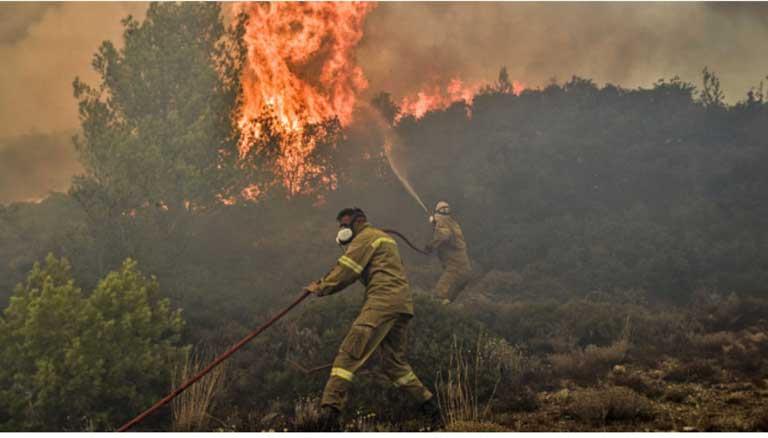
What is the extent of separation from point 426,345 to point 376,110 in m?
21.1

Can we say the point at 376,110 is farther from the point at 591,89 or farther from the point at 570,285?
the point at 570,285

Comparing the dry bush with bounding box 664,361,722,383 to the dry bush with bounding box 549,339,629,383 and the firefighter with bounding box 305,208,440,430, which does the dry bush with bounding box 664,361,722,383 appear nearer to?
the dry bush with bounding box 549,339,629,383

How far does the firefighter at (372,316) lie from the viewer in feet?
19.0

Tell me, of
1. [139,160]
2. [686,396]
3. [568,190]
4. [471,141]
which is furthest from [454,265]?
[471,141]

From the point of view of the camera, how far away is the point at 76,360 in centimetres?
678

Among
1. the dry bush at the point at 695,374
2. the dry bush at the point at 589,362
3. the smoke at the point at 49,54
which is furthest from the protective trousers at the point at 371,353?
the smoke at the point at 49,54

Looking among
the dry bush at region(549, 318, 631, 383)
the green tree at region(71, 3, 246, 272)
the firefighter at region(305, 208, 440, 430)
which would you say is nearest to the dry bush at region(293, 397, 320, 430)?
the firefighter at region(305, 208, 440, 430)

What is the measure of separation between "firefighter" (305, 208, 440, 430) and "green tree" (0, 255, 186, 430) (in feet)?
9.54

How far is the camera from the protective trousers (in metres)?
5.73

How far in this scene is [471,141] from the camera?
26.4 metres

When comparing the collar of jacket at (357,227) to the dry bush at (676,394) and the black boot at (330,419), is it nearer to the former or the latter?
the black boot at (330,419)

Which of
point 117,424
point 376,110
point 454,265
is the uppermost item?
point 376,110

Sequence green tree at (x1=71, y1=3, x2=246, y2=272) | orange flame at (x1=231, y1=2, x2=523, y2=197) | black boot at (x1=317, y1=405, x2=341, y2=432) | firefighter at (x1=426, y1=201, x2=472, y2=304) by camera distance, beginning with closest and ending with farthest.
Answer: black boot at (x1=317, y1=405, x2=341, y2=432)
firefighter at (x1=426, y1=201, x2=472, y2=304)
green tree at (x1=71, y1=3, x2=246, y2=272)
orange flame at (x1=231, y1=2, x2=523, y2=197)

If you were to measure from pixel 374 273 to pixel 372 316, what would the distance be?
54 cm
